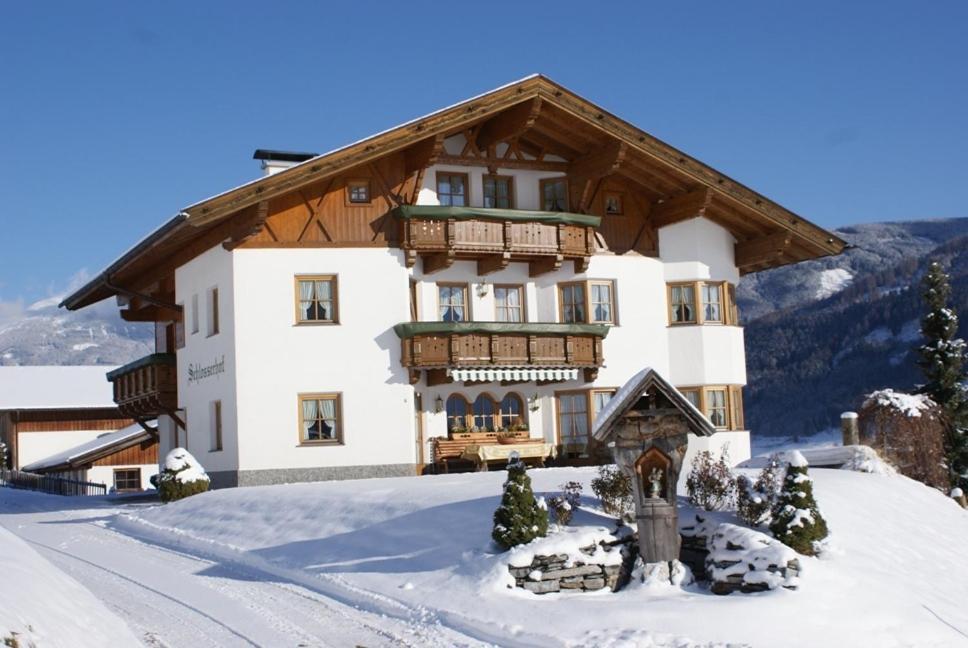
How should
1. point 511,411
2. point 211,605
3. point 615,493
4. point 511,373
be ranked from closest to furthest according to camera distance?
1. point 211,605
2. point 615,493
3. point 511,373
4. point 511,411

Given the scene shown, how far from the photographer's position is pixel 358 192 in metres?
31.8

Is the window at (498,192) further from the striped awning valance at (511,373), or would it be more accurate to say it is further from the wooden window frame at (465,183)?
the striped awning valance at (511,373)

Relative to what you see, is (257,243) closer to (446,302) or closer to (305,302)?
(305,302)

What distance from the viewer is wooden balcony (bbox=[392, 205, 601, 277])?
3150 centimetres

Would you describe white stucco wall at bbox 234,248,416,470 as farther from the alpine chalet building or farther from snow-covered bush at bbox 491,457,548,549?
snow-covered bush at bbox 491,457,548,549

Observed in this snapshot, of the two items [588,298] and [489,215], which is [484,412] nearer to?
[588,298]

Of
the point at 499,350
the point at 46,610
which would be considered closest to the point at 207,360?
the point at 499,350

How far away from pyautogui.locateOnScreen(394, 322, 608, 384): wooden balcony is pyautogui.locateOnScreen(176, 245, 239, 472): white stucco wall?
4.41 m

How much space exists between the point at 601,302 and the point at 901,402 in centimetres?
851

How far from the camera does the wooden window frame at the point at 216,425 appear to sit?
106ft

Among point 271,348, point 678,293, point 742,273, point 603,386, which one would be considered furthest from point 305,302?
point 742,273

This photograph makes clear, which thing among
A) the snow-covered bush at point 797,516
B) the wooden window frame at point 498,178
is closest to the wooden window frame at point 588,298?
the wooden window frame at point 498,178

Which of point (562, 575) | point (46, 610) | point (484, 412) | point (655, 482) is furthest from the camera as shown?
point (484, 412)

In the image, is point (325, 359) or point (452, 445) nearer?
point (325, 359)
